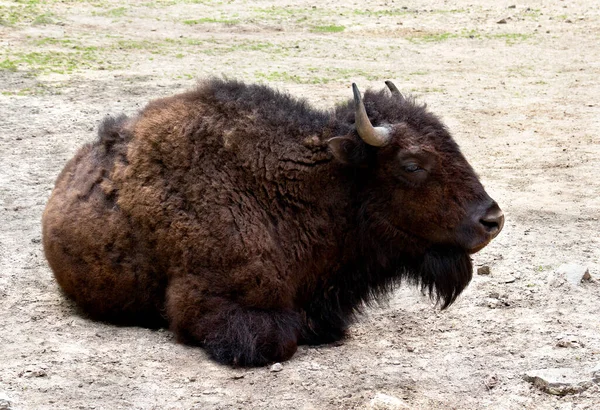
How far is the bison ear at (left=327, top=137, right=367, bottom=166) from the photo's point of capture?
20.7 feet

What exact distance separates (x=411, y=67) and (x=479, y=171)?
5523 mm

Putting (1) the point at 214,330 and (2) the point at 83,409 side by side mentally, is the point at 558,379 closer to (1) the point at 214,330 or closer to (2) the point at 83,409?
(1) the point at 214,330

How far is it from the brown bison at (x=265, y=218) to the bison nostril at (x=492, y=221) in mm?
11

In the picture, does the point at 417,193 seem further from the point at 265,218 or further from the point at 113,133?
the point at 113,133

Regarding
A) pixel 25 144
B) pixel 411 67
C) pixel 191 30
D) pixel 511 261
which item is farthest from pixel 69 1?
pixel 511 261

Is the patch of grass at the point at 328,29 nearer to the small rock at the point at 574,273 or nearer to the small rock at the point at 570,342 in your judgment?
the small rock at the point at 574,273

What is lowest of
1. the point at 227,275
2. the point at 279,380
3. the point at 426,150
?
the point at 279,380

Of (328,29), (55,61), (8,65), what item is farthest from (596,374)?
(328,29)

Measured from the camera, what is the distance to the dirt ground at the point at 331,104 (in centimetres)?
566

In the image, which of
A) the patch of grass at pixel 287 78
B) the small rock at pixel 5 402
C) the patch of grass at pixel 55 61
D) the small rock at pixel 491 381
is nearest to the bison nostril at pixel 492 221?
the small rock at pixel 491 381

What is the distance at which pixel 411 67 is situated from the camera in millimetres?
15523

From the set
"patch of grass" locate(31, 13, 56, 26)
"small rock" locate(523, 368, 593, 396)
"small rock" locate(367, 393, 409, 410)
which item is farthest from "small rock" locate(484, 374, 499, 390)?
"patch of grass" locate(31, 13, 56, 26)

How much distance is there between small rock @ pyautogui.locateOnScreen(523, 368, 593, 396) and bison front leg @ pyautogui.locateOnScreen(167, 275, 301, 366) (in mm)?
1544

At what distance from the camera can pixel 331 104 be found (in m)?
12.6
